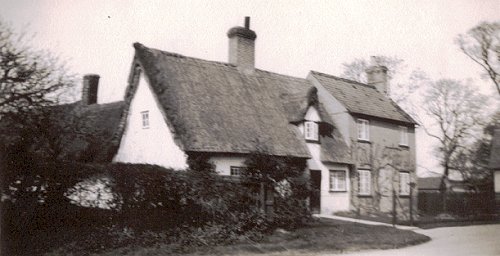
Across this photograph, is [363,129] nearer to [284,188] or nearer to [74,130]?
[284,188]

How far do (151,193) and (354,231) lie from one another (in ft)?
23.7

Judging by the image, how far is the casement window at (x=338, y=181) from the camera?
84.1 feet

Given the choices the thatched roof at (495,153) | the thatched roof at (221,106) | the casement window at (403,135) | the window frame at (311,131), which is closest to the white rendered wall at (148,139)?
the thatched roof at (221,106)

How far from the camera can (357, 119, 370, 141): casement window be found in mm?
27842

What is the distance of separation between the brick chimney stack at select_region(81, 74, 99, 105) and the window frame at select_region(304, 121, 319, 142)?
1378 centimetres

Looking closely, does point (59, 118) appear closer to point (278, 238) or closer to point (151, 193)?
point (151, 193)

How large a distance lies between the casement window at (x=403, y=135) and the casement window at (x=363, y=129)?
3.32 m

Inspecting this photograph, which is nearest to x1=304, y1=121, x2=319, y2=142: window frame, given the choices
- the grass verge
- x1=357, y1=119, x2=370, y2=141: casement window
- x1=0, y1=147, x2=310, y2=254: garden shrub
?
x1=357, y1=119, x2=370, y2=141: casement window

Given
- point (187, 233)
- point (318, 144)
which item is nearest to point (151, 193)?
point (187, 233)

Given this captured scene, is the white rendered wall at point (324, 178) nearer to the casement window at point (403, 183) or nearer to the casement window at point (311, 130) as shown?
the casement window at point (311, 130)

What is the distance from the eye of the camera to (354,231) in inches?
674

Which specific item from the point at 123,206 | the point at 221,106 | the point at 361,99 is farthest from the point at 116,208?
the point at 361,99

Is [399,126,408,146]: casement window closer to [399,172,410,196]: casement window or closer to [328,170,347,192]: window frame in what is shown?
[399,172,410,196]: casement window

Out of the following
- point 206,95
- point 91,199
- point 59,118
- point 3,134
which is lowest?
point 91,199
